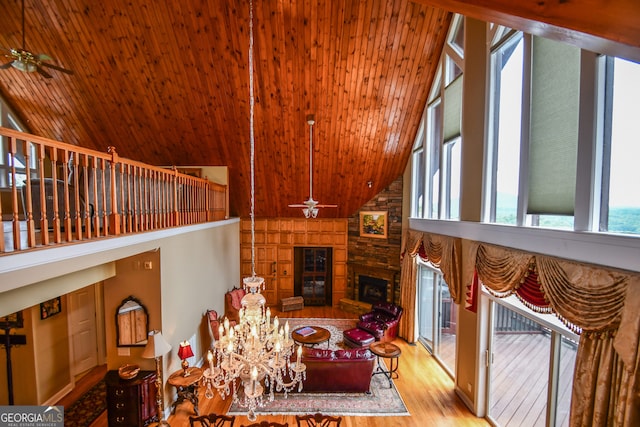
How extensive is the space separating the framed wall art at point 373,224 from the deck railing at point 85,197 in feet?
16.1

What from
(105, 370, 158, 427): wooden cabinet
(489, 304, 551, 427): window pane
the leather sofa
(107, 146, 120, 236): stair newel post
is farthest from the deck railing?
(489, 304, 551, 427): window pane

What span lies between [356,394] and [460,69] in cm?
621

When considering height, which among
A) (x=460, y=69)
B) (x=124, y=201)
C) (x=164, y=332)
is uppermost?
(x=460, y=69)

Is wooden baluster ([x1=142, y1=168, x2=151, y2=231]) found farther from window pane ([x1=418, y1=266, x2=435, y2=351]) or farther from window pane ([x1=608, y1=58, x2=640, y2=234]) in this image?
window pane ([x1=418, y1=266, x2=435, y2=351])

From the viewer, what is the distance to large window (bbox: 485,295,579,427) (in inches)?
128

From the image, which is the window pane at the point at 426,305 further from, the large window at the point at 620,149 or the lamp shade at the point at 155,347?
the lamp shade at the point at 155,347

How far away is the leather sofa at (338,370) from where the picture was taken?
4.95 meters

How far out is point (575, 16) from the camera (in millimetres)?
1129

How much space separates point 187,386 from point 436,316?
524 cm

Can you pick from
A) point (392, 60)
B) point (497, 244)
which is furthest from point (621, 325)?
point (392, 60)

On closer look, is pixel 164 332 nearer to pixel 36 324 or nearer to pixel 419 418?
pixel 36 324

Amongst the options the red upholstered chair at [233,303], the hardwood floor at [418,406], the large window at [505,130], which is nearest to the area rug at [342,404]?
the hardwood floor at [418,406]

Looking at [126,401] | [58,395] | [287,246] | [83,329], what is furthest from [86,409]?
[287,246]

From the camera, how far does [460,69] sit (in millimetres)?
4863
